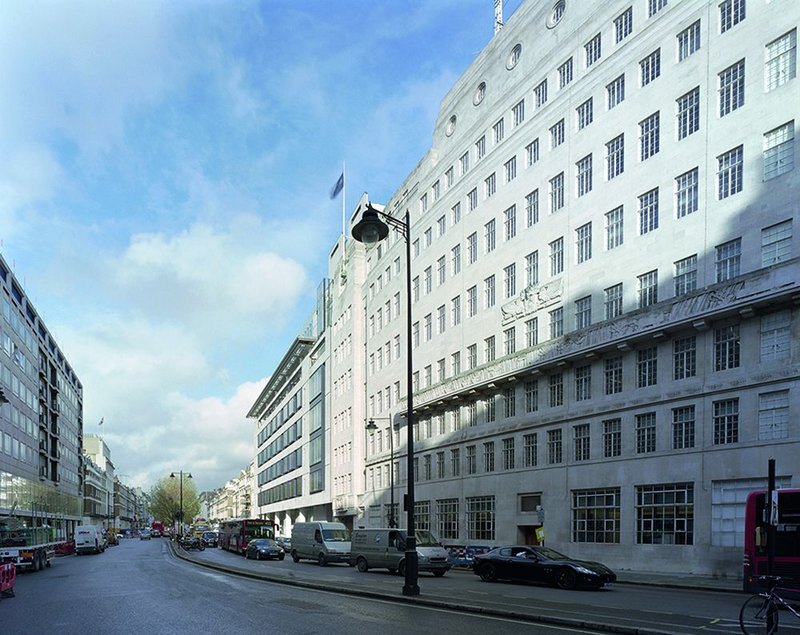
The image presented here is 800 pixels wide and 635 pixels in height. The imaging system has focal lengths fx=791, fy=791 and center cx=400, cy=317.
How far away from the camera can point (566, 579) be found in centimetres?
2394

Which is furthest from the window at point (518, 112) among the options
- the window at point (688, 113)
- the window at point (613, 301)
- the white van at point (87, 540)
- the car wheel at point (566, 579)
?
the white van at point (87, 540)

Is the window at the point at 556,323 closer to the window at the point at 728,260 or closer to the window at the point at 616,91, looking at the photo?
the window at the point at 728,260

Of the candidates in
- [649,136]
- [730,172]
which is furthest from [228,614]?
[649,136]

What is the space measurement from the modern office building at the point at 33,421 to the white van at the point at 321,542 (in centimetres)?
1982

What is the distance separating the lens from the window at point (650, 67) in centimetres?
3444

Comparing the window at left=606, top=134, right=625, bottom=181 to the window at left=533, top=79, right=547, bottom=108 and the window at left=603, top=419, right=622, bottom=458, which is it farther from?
the window at left=603, top=419, right=622, bottom=458

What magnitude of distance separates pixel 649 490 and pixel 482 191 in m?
22.2

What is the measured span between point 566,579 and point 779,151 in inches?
672

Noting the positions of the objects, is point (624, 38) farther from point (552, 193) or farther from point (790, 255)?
point (790, 255)

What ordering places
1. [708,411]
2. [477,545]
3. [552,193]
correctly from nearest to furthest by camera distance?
[708,411] → [552,193] → [477,545]

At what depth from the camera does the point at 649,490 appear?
3316 centimetres

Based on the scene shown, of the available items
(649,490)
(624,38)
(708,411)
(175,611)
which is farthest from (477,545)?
(175,611)

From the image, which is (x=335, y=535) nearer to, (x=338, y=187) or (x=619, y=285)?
(x=619, y=285)

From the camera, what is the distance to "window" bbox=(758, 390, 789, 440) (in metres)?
27.7
